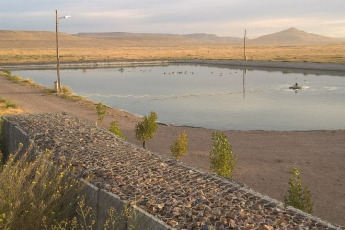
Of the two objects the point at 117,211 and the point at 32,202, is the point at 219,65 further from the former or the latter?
the point at 32,202

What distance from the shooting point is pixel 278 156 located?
49.0 feet

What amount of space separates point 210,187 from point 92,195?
5.92ft

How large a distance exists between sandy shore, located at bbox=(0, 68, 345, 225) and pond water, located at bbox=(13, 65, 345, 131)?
3.55 metres

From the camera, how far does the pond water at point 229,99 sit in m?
24.4

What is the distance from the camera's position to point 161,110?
28578 mm

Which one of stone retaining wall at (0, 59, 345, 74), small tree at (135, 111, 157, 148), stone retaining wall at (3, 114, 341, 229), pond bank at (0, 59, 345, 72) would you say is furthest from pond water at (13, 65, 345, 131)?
stone retaining wall at (3, 114, 341, 229)

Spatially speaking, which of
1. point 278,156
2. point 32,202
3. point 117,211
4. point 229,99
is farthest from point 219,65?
point 32,202

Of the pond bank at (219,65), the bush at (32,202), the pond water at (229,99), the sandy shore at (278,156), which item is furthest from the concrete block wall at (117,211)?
the pond bank at (219,65)

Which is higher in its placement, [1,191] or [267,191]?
[1,191]

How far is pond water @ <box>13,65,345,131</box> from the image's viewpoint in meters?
24.4

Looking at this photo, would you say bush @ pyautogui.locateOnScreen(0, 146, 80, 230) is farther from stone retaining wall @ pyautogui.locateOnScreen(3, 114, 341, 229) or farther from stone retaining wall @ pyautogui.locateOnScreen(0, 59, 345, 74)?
stone retaining wall @ pyautogui.locateOnScreen(0, 59, 345, 74)

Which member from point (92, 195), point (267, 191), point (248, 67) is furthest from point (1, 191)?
point (248, 67)

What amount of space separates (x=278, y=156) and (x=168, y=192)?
9709mm

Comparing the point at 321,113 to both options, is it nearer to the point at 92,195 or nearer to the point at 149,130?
the point at 149,130
